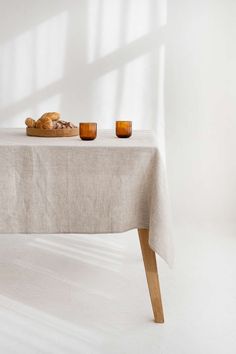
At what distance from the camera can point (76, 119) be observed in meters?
3.88

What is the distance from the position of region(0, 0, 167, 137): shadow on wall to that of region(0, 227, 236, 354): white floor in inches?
38.2

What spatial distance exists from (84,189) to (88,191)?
0.06ft

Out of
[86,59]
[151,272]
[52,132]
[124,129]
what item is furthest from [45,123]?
[86,59]

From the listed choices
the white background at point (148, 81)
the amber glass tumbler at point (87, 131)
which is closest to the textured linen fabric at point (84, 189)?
the amber glass tumbler at point (87, 131)

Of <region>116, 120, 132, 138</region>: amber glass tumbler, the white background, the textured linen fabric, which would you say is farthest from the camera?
the white background

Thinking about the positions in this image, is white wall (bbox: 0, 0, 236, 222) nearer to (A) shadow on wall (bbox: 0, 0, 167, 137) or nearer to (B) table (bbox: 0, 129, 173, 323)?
(A) shadow on wall (bbox: 0, 0, 167, 137)

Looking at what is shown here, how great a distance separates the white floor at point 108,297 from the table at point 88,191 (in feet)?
0.57

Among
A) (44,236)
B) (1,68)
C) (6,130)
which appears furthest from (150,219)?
(1,68)

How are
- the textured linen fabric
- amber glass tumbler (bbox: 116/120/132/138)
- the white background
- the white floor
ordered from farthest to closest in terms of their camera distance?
the white background < amber glass tumbler (bbox: 116/120/132/138) < the textured linen fabric < the white floor

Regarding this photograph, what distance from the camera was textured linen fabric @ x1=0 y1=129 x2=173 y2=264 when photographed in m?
2.15

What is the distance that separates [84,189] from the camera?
2182 millimetres

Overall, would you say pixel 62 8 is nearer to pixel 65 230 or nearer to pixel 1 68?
pixel 1 68

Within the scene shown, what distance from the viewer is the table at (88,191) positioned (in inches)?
84.5

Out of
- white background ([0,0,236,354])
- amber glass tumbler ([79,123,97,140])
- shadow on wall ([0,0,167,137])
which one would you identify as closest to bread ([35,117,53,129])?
amber glass tumbler ([79,123,97,140])
